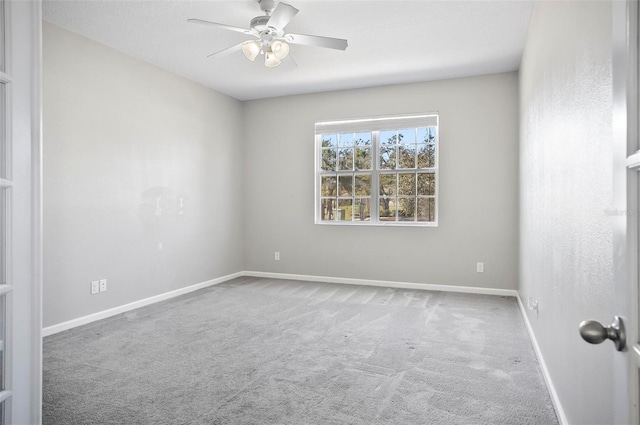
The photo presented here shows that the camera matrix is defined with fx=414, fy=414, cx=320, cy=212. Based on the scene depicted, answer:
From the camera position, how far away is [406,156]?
531 cm

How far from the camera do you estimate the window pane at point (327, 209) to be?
18.7ft

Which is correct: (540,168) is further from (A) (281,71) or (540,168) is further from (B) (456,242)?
(A) (281,71)

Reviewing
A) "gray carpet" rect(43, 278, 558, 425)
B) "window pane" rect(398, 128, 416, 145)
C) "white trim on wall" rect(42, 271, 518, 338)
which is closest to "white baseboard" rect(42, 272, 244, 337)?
"white trim on wall" rect(42, 271, 518, 338)

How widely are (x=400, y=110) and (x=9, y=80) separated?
14.7 ft

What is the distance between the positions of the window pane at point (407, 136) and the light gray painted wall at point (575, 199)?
95.8 inches

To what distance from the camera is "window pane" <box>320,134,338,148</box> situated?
568 cm

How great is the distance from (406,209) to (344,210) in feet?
2.76

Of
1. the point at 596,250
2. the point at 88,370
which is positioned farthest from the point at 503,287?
the point at 88,370

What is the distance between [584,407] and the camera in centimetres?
157

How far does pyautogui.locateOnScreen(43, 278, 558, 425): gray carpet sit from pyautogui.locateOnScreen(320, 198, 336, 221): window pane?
1.64 metres

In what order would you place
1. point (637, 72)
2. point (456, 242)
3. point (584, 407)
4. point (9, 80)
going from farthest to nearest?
point (456, 242) → point (584, 407) → point (9, 80) → point (637, 72)

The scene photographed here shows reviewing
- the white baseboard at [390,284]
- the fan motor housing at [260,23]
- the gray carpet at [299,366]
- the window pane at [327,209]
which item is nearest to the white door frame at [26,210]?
the gray carpet at [299,366]

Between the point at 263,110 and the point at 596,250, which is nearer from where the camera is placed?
the point at 596,250

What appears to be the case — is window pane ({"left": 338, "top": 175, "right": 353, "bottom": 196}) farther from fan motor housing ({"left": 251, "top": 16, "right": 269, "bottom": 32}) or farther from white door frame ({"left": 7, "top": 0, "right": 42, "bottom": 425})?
white door frame ({"left": 7, "top": 0, "right": 42, "bottom": 425})
